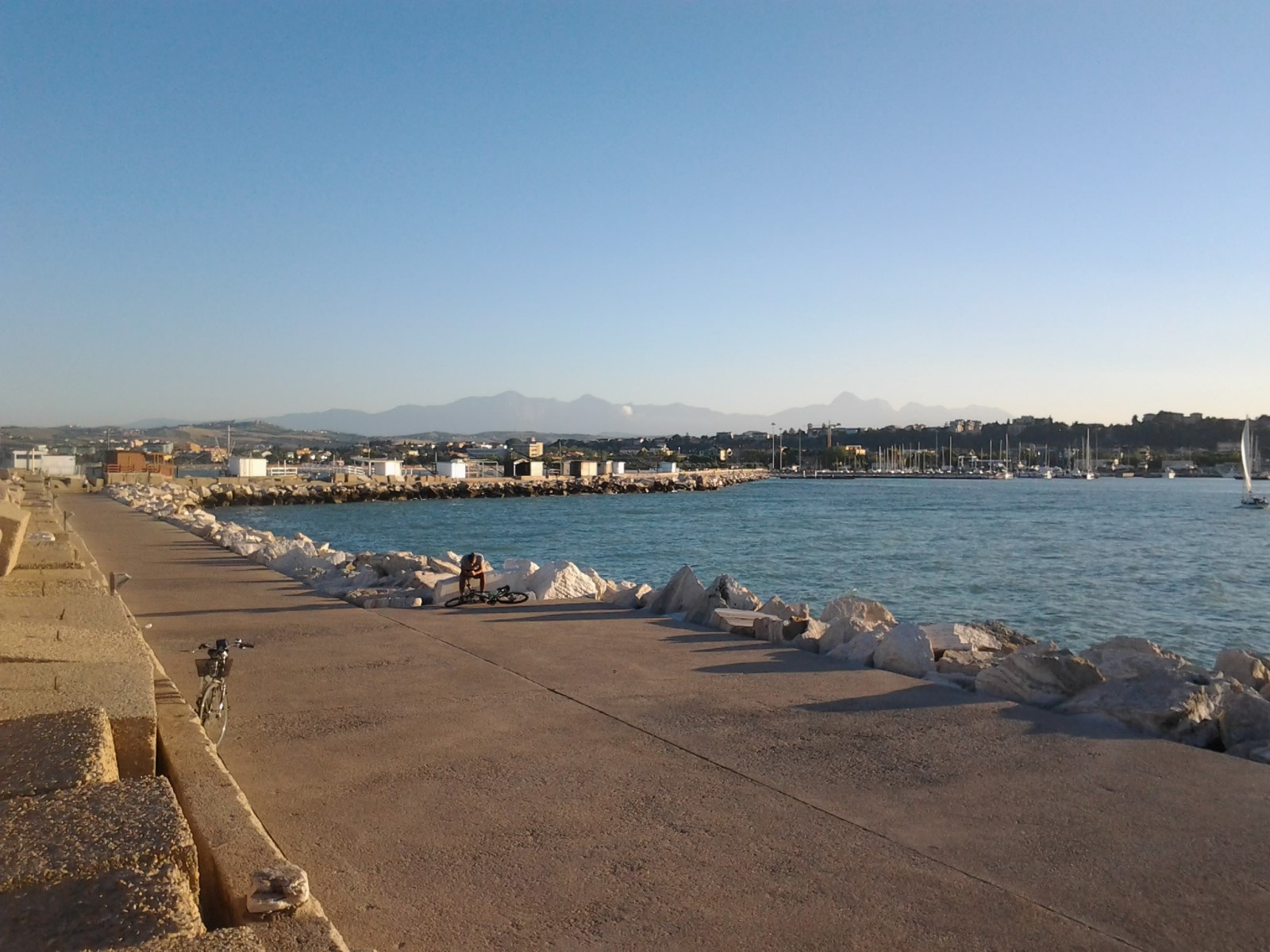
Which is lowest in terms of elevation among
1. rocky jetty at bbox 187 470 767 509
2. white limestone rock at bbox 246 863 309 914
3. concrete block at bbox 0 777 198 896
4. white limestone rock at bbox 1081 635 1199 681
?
rocky jetty at bbox 187 470 767 509

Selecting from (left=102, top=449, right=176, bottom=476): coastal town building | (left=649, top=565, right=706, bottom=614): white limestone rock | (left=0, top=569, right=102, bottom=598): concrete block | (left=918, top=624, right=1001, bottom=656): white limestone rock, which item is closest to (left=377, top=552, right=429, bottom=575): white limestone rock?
(left=649, top=565, right=706, bottom=614): white limestone rock

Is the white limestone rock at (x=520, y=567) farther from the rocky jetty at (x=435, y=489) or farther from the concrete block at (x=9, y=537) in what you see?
the rocky jetty at (x=435, y=489)

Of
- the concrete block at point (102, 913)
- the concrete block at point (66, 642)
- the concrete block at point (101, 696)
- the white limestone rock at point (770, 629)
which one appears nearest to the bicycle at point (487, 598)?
the white limestone rock at point (770, 629)

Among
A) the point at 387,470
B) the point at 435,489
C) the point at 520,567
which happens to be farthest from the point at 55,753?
the point at 387,470

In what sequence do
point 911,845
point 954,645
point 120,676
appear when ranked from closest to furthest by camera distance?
point 911,845 → point 120,676 → point 954,645

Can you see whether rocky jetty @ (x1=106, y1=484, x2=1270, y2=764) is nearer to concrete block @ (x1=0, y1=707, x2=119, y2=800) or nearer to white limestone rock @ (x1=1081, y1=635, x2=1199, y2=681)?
white limestone rock @ (x1=1081, y1=635, x2=1199, y2=681)

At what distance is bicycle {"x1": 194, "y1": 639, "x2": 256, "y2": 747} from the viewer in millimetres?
5484

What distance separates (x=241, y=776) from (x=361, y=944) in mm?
2046

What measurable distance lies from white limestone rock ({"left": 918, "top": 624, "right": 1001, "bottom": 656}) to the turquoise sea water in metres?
7.79

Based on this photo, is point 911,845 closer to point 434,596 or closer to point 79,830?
point 79,830

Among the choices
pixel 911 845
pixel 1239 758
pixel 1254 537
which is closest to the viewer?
pixel 911 845

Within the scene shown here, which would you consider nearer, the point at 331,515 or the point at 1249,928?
the point at 1249,928

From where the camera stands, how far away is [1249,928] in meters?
3.52

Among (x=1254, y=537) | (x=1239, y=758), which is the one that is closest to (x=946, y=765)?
(x=1239, y=758)
